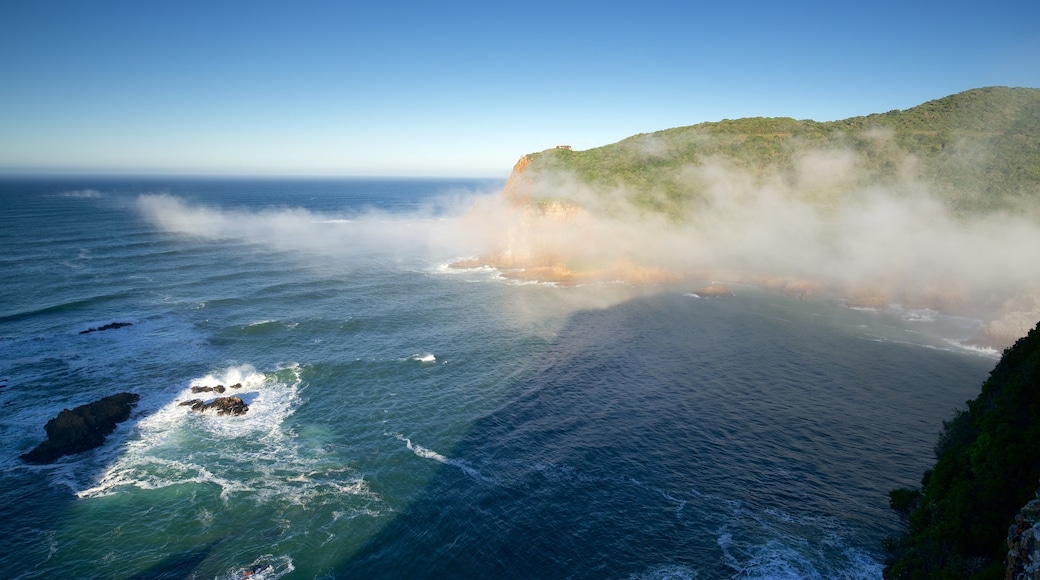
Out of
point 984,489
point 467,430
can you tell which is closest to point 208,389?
point 467,430

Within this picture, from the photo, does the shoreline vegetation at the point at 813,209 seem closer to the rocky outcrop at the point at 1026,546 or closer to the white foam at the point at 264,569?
the white foam at the point at 264,569

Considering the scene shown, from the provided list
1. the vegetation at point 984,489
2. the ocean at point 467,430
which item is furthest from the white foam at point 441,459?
the vegetation at point 984,489

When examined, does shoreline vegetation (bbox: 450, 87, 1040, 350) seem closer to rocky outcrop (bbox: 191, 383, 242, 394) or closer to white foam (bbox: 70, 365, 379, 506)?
rocky outcrop (bbox: 191, 383, 242, 394)

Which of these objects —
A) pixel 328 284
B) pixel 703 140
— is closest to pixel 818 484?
pixel 328 284

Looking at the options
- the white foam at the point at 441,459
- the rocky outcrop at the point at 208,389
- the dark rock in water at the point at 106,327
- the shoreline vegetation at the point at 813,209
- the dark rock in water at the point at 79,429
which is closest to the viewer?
the white foam at the point at 441,459

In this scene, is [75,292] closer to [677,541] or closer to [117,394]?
[117,394]

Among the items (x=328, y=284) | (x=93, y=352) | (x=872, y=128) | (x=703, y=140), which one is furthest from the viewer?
(x=703, y=140)
